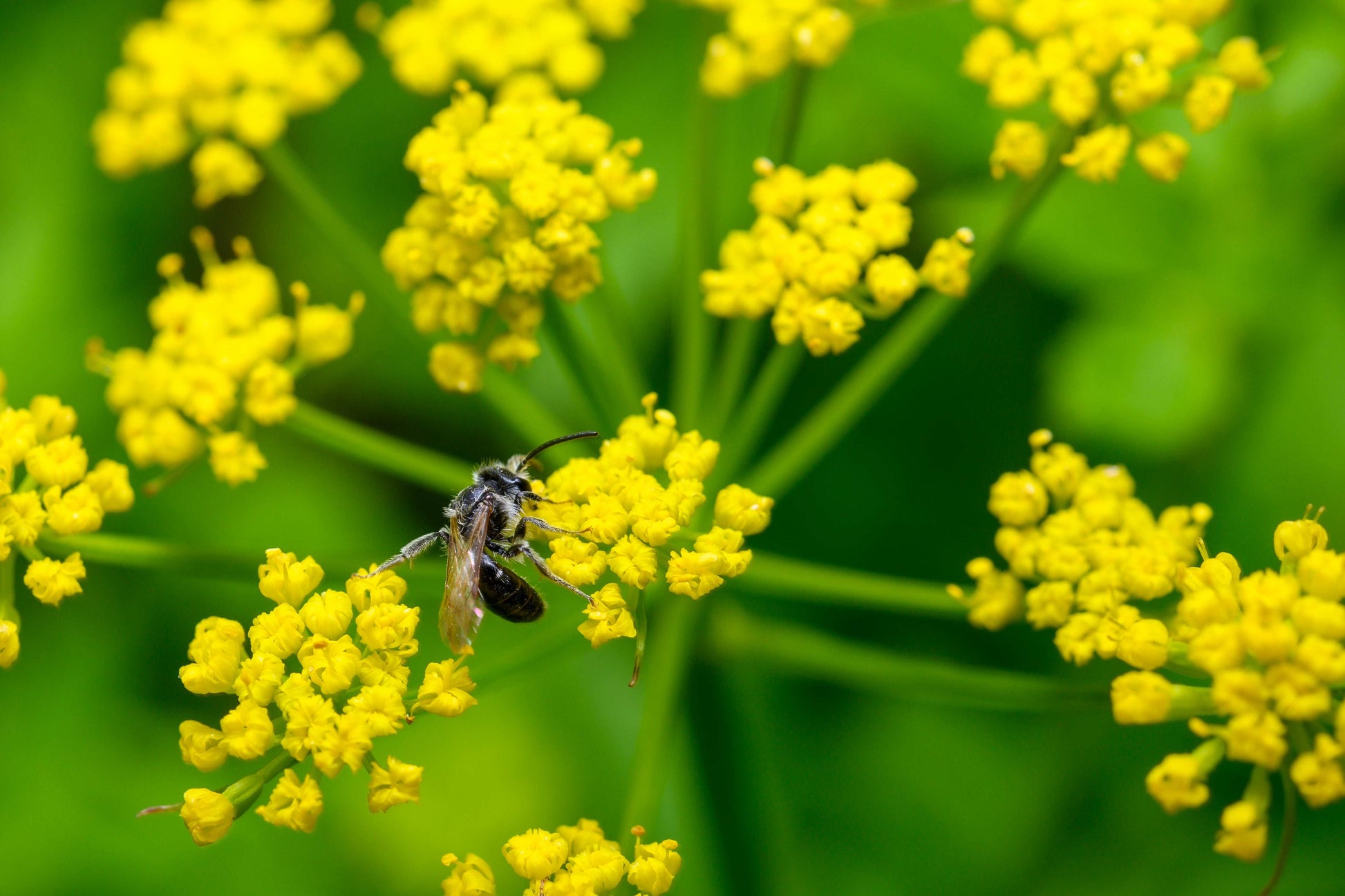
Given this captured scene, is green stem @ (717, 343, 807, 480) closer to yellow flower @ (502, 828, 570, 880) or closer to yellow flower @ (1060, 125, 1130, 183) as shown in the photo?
yellow flower @ (1060, 125, 1130, 183)

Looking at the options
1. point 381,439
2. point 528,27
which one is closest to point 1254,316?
point 528,27

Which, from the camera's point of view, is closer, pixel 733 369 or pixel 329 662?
pixel 329 662

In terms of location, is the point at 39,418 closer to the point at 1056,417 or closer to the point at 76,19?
the point at 76,19

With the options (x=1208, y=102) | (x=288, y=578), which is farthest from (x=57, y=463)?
(x=1208, y=102)

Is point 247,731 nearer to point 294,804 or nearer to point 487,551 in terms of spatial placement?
point 294,804

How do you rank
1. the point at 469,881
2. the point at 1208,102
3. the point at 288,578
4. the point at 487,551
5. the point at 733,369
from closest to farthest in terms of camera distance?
the point at 469,881
the point at 288,578
the point at 1208,102
the point at 487,551
the point at 733,369

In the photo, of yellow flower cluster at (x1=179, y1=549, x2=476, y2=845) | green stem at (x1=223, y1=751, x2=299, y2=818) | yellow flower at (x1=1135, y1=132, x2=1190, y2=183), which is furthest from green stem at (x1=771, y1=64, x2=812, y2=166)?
green stem at (x1=223, y1=751, x2=299, y2=818)
